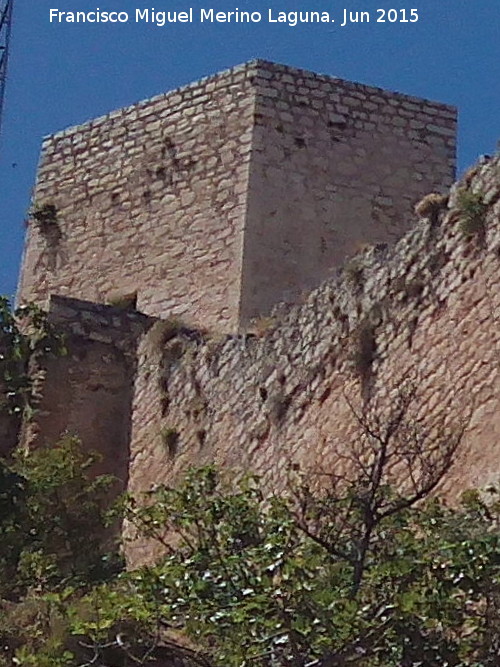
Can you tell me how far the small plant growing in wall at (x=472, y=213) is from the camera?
10.4 meters

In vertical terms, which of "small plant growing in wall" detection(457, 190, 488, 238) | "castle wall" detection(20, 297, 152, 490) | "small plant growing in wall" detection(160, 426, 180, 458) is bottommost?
"small plant growing in wall" detection(160, 426, 180, 458)

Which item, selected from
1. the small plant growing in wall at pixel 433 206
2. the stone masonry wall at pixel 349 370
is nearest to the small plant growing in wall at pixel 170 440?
the stone masonry wall at pixel 349 370

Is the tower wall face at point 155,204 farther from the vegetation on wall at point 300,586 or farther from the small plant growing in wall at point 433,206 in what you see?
the vegetation on wall at point 300,586

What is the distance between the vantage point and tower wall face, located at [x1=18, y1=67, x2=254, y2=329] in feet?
51.9

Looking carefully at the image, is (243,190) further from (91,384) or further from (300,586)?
(300,586)

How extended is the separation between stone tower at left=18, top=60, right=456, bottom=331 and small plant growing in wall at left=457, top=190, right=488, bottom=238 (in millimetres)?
4843

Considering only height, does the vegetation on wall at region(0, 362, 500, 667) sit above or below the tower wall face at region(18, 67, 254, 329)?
below

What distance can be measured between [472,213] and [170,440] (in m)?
3.81

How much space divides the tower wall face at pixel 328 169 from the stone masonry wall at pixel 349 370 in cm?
197

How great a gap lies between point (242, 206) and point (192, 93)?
1.42m

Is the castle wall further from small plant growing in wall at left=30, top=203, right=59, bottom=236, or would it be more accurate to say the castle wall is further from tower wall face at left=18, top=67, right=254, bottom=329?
small plant growing in wall at left=30, top=203, right=59, bottom=236

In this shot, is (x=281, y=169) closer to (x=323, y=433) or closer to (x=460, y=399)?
(x=323, y=433)

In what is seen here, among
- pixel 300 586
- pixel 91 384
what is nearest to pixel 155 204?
pixel 91 384

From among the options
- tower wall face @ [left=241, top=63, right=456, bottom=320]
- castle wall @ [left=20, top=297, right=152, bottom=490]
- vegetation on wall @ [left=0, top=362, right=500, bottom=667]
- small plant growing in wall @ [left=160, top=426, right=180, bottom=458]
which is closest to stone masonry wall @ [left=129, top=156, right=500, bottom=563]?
small plant growing in wall @ [left=160, top=426, right=180, bottom=458]
